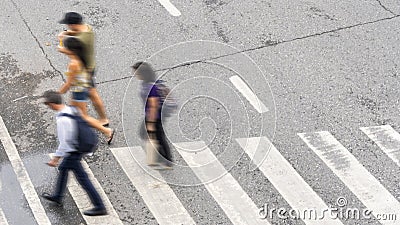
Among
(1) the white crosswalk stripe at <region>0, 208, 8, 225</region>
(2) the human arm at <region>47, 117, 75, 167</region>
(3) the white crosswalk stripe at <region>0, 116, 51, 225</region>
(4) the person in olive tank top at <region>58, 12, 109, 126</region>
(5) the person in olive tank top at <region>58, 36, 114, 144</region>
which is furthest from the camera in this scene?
(4) the person in olive tank top at <region>58, 12, 109, 126</region>

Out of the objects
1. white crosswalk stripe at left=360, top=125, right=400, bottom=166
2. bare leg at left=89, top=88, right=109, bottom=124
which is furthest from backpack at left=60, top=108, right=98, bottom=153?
white crosswalk stripe at left=360, top=125, right=400, bottom=166

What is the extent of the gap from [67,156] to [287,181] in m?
2.90

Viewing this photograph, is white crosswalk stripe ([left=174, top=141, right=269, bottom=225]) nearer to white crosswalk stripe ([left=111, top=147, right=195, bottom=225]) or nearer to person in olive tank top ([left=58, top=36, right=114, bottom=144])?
white crosswalk stripe ([left=111, top=147, right=195, bottom=225])

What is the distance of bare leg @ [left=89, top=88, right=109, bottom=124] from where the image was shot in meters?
8.86

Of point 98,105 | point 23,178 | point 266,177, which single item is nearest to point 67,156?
point 23,178

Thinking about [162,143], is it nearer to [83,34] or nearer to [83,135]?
[83,135]

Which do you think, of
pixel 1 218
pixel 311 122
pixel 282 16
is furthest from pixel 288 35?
pixel 1 218

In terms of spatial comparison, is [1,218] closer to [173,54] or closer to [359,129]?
[173,54]

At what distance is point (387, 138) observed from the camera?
9.23 metres

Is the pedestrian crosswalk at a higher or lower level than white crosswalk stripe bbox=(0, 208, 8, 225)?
higher

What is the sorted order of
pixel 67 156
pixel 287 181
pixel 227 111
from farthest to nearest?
pixel 227 111
pixel 287 181
pixel 67 156

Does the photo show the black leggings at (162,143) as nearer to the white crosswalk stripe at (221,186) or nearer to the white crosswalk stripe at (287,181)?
the white crosswalk stripe at (221,186)

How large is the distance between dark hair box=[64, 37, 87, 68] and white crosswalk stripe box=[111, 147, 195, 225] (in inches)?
57.0

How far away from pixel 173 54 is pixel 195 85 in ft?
3.39
